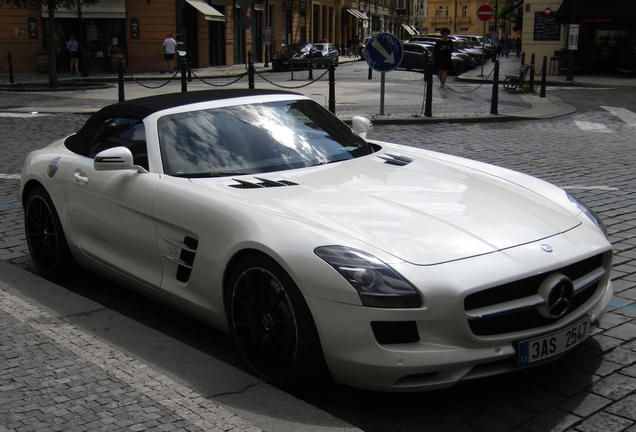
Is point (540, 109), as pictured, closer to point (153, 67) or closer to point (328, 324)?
point (328, 324)

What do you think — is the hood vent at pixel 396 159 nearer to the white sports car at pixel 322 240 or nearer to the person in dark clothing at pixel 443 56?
the white sports car at pixel 322 240

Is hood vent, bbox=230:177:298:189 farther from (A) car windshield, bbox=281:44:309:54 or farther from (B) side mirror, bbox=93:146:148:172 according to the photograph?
(A) car windshield, bbox=281:44:309:54

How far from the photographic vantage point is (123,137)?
5004mm

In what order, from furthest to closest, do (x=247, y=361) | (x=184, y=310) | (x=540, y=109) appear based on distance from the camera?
(x=540, y=109), (x=184, y=310), (x=247, y=361)

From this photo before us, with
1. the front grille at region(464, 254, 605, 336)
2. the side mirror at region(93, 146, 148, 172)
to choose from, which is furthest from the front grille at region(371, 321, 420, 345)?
the side mirror at region(93, 146, 148, 172)

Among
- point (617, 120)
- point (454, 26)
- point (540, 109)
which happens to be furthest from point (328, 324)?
point (454, 26)

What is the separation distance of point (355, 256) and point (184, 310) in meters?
1.26

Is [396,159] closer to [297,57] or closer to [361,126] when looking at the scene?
[361,126]

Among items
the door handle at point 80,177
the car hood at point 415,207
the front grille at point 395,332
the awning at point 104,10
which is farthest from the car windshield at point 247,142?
the awning at point 104,10

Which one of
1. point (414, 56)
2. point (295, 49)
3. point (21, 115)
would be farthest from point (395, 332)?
point (295, 49)

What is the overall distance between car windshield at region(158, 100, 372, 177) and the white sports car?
0.04 ft

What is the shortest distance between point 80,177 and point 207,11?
3683 centimetres

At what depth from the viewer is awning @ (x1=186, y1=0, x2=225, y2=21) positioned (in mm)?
39812

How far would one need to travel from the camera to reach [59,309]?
14.9ft
